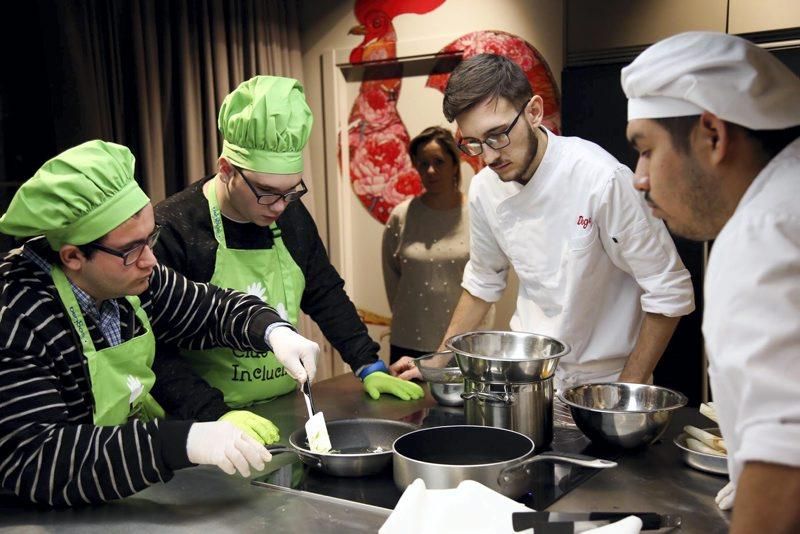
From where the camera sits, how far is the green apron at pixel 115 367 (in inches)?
60.3

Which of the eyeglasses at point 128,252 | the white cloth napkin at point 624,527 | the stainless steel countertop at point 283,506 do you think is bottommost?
the stainless steel countertop at point 283,506

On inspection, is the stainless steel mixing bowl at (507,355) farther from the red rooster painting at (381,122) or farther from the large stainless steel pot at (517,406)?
the red rooster painting at (381,122)

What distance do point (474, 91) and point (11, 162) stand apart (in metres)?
1.93

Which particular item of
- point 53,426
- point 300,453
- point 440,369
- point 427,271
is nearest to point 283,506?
point 300,453

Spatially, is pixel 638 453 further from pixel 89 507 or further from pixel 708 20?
pixel 708 20

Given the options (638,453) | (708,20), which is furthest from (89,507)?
(708,20)

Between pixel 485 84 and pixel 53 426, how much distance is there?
49.4 inches

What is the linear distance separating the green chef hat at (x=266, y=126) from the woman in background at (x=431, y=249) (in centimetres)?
132

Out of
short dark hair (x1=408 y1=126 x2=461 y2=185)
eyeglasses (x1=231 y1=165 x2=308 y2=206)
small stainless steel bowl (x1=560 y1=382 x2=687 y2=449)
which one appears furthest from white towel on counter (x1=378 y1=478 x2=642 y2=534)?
short dark hair (x1=408 y1=126 x2=461 y2=185)

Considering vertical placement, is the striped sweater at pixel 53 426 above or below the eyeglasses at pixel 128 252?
below

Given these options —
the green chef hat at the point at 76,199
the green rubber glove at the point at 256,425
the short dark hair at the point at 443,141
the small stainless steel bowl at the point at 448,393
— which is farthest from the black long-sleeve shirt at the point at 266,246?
the short dark hair at the point at 443,141

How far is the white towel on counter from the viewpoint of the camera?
1.20 m

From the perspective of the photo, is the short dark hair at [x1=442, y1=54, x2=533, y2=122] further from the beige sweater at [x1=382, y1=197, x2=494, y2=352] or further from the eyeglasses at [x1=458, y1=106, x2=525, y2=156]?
the beige sweater at [x1=382, y1=197, x2=494, y2=352]

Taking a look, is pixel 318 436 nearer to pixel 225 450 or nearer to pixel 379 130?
pixel 225 450
